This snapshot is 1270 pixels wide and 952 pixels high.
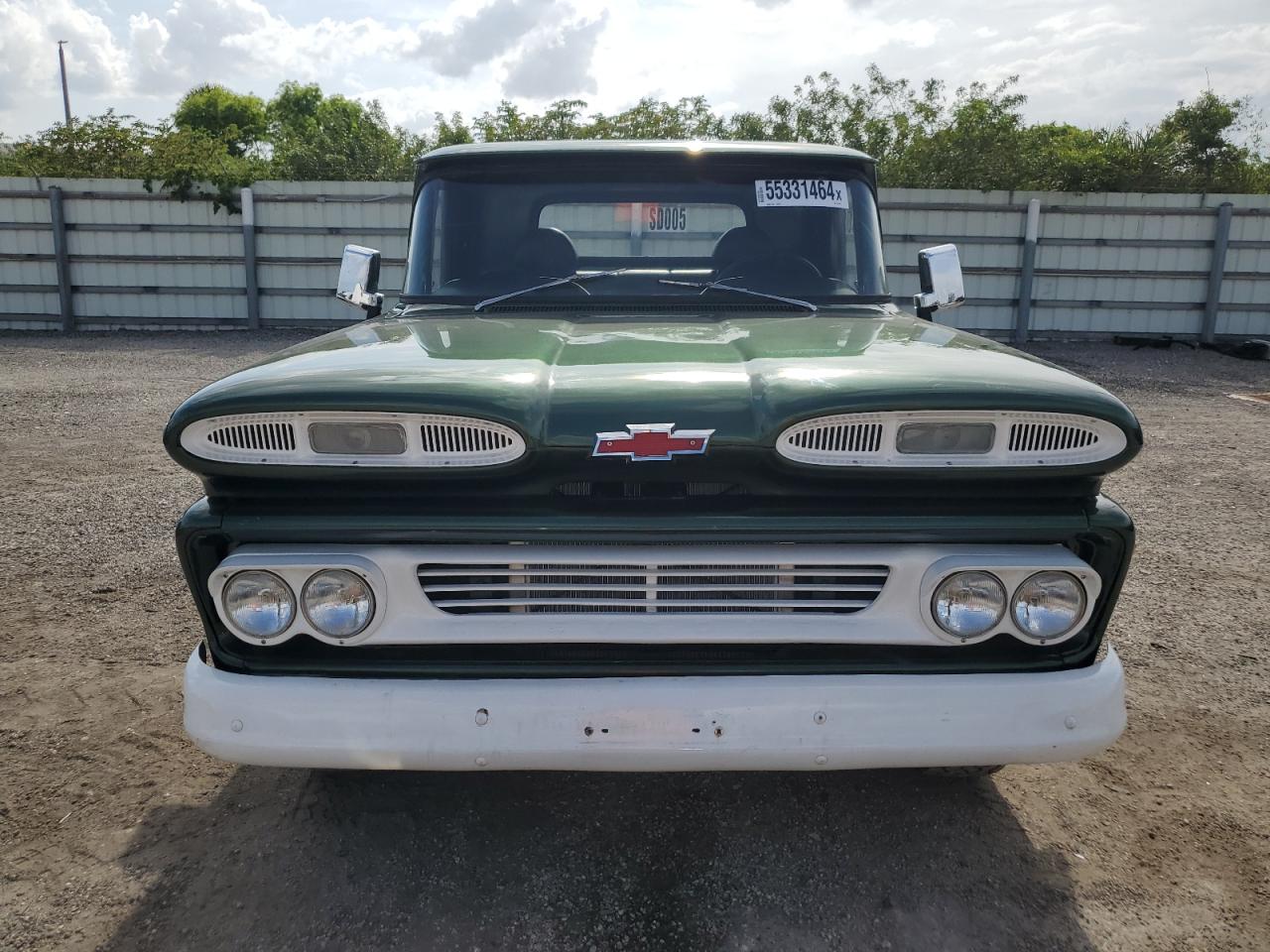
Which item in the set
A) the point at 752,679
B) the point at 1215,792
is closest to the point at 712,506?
the point at 752,679

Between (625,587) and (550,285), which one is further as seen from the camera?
(550,285)

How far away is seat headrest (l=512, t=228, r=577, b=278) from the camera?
10.5ft

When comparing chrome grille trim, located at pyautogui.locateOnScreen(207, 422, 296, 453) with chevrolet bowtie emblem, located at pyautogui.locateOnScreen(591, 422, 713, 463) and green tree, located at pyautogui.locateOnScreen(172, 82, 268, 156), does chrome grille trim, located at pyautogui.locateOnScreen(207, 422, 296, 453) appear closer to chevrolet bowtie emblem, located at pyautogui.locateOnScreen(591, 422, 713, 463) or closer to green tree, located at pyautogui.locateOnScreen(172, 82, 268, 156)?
chevrolet bowtie emblem, located at pyautogui.locateOnScreen(591, 422, 713, 463)

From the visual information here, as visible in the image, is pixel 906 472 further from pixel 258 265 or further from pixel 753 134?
pixel 753 134

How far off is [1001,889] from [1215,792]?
35.9 inches

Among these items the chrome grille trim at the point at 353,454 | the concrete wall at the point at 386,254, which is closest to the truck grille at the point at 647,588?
Result: the chrome grille trim at the point at 353,454

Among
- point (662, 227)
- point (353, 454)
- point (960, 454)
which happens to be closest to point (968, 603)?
point (960, 454)

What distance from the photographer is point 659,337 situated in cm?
245

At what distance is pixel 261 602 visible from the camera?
197cm

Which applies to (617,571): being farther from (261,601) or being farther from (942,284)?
(942,284)

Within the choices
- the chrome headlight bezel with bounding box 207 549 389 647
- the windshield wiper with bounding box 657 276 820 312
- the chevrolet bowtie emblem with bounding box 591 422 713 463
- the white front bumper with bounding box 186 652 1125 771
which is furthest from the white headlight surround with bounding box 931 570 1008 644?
the windshield wiper with bounding box 657 276 820 312

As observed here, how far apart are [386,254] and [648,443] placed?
545 inches

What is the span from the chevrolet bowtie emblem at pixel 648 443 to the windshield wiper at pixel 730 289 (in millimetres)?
1298

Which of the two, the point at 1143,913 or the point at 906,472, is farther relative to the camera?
the point at 1143,913
